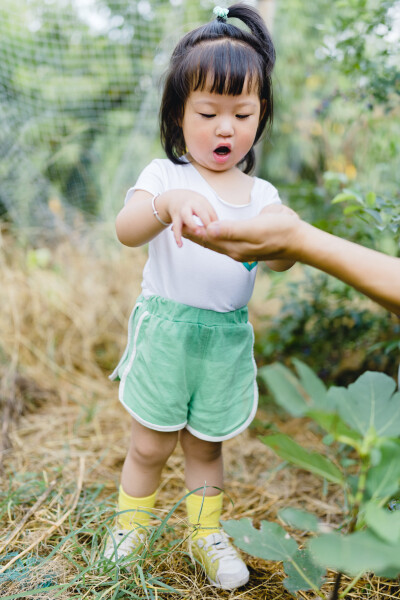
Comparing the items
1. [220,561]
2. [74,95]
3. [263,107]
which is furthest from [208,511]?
[74,95]

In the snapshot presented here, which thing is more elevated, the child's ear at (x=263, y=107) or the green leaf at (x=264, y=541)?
the child's ear at (x=263, y=107)

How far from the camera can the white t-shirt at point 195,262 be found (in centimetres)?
113

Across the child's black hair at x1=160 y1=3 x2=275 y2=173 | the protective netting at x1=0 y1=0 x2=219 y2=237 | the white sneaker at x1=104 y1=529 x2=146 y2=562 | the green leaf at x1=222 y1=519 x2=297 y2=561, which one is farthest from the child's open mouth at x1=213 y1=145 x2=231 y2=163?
the protective netting at x1=0 y1=0 x2=219 y2=237

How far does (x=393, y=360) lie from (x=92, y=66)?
12.1 feet

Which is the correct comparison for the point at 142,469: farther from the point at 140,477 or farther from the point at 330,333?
the point at 330,333

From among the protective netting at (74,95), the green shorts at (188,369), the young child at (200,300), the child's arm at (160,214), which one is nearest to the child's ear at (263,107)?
the young child at (200,300)

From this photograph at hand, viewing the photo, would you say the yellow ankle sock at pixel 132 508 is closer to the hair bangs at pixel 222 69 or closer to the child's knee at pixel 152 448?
the child's knee at pixel 152 448

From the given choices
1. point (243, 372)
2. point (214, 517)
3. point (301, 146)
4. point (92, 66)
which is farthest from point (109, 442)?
point (301, 146)

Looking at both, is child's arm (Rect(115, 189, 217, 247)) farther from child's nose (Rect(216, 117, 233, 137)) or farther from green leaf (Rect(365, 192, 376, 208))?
green leaf (Rect(365, 192, 376, 208))

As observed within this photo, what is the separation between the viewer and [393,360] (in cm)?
192

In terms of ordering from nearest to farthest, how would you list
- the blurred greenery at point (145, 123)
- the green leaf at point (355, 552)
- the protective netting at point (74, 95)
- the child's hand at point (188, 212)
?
the green leaf at point (355, 552) → the child's hand at point (188, 212) → the blurred greenery at point (145, 123) → the protective netting at point (74, 95)

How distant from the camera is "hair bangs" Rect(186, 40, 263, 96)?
1.06 metres

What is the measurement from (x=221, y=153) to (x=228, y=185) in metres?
0.08

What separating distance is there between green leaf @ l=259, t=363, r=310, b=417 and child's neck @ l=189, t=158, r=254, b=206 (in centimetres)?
61
